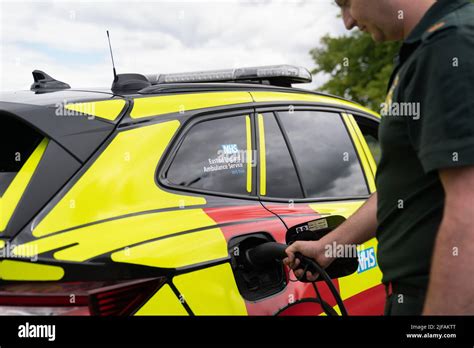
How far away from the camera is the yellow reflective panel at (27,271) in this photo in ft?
6.46

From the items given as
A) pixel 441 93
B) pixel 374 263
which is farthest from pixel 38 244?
pixel 374 263

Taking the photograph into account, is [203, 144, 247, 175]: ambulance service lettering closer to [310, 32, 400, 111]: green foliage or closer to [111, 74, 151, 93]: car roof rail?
[111, 74, 151, 93]: car roof rail

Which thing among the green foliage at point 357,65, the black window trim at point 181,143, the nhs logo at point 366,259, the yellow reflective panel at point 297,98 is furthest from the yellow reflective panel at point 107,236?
the green foliage at point 357,65

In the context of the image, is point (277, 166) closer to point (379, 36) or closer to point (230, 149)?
point (230, 149)

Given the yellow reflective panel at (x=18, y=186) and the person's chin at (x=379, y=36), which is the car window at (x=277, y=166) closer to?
the yellow reflective panel at (x=18, y=186)

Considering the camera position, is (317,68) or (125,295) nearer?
(125,295)

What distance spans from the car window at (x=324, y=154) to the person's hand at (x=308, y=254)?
0.88 meters

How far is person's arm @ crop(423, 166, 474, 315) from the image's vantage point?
4.22ft

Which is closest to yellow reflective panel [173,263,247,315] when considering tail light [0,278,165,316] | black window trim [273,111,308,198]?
tail light [0,278,165,316]

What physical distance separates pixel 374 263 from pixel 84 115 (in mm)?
1822

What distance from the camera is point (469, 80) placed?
1.30 meters
